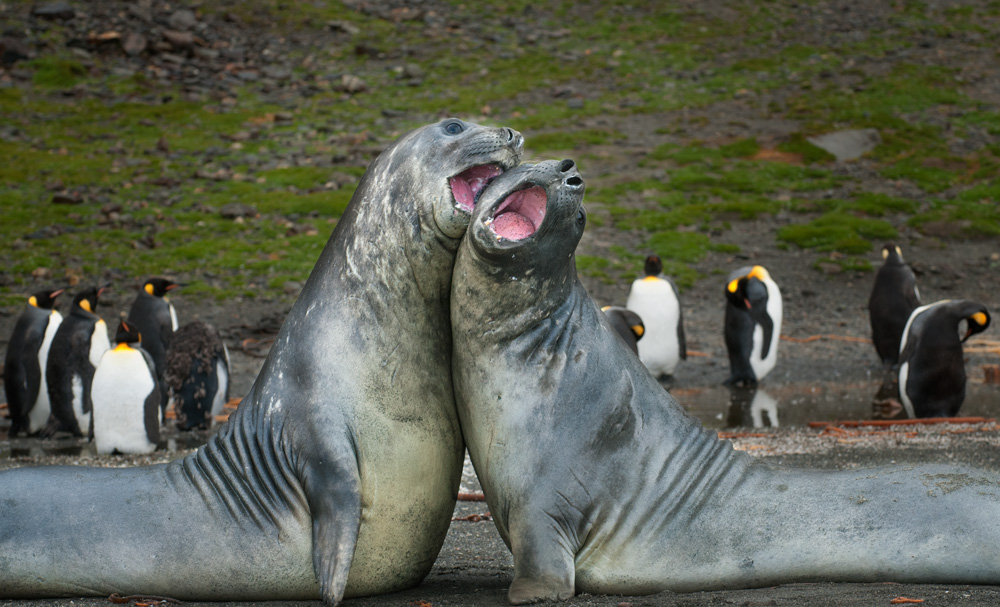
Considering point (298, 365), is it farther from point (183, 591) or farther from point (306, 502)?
point (183, 591)

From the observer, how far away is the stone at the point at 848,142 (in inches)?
922

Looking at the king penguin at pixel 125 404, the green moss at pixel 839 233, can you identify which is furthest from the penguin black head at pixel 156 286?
the green moss at pixel 839 233

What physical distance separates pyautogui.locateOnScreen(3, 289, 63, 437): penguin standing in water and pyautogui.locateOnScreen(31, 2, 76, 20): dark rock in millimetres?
20058

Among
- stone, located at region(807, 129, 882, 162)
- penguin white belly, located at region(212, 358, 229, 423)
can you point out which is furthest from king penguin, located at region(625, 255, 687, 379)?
stone, located at region(807, 129, 882, 162)

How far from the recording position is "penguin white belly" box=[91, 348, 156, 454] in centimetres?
977

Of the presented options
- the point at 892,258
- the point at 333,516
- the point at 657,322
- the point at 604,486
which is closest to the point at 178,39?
the point at 657,322

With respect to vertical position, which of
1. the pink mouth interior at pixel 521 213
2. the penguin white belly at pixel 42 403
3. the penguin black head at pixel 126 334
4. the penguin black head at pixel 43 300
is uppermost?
the pink mouth interior at pixel 521 213

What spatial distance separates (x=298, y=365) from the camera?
3984mm

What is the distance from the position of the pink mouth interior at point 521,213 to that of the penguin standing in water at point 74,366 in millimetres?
8366

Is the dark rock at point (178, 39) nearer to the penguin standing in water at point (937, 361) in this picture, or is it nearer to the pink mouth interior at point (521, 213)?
the penguin standing in water at point (937, 361)

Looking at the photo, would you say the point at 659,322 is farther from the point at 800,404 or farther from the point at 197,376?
the point at 197,376

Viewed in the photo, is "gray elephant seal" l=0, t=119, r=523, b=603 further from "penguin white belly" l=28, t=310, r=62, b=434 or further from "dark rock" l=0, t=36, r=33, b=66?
"dark rock" l=0, t=36, r=33, b=66

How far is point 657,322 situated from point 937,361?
13.3 ft

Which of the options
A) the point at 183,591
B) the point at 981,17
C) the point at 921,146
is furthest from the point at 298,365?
the point at 981,17
